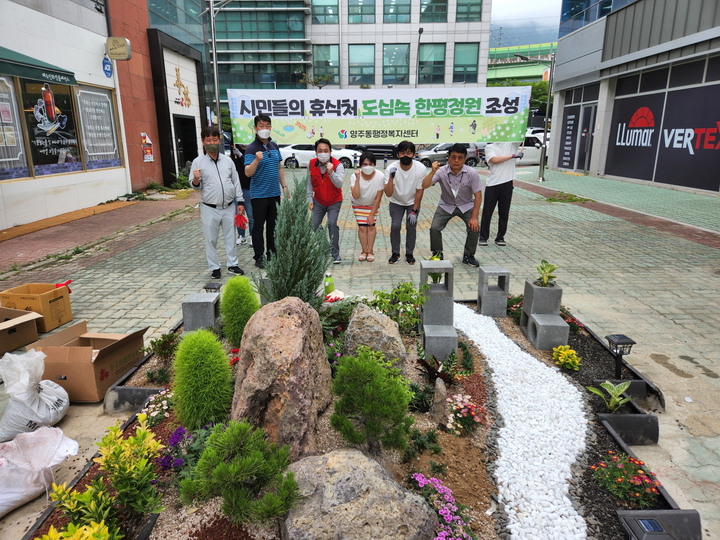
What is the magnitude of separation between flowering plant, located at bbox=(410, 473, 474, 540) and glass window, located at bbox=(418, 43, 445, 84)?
142ft

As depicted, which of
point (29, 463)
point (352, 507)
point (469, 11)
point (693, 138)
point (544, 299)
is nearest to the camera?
point (352, 507)

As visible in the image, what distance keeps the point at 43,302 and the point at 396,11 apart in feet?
140

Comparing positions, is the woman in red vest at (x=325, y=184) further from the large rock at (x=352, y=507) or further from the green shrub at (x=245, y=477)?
the large rock at (x=352, y=507)

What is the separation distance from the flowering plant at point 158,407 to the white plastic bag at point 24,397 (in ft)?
2.21

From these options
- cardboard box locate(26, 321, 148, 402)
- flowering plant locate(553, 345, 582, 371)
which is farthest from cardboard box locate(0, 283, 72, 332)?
flowering plant locate(553, 345, 582, 371)

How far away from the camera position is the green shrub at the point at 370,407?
256 cm

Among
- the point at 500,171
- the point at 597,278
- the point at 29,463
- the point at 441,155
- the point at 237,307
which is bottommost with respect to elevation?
the point at 597,278

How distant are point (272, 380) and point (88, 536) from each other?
3.18 feet

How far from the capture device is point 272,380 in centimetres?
251

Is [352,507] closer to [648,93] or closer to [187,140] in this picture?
[648,93]

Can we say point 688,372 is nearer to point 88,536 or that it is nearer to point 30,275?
point 88,536

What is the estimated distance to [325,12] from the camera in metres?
43.2

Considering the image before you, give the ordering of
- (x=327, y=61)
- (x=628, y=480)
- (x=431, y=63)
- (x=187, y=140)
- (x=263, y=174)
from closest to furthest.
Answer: (x=628, y=480) < (x=263, y=174) < (x=187, y=140) < (x=431, y=63) < (x=327, y=61)

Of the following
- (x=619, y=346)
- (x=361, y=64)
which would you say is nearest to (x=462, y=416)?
(x=619, y=346)
